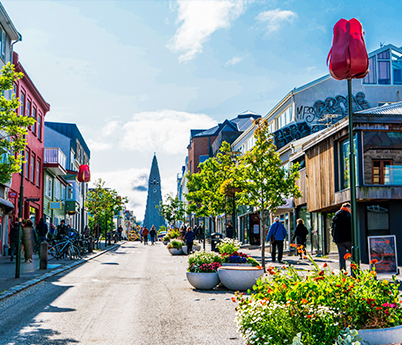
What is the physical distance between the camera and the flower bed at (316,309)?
416 cm

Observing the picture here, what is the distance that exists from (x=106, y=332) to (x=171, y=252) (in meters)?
23.6

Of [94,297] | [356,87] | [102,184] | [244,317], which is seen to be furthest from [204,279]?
[102,184]

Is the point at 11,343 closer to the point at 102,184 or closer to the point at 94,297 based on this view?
Answer: the point at 94,297

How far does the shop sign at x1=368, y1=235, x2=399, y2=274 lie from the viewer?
1333 cm

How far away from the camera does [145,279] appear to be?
15312mm

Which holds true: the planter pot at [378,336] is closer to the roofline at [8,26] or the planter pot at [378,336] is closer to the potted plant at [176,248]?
the roofline at [8,26]

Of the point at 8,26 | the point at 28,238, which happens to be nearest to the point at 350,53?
the point at 28,238

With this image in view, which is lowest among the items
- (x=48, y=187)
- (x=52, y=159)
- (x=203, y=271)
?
(x=203, y=271)

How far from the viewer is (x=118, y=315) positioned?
28.7 feet

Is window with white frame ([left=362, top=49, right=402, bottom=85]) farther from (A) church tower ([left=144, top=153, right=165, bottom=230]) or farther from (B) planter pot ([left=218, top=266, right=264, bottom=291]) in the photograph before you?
(A) church tower ([left=144, top=153, right=165, bottom=230])

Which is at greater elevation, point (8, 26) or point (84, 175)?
point (8, 26)


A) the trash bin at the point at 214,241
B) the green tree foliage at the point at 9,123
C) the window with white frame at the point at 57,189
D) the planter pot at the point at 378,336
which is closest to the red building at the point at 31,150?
the window with white frame at the point at 57,189

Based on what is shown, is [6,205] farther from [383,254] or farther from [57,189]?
[57,189]

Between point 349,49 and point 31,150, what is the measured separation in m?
27.0
